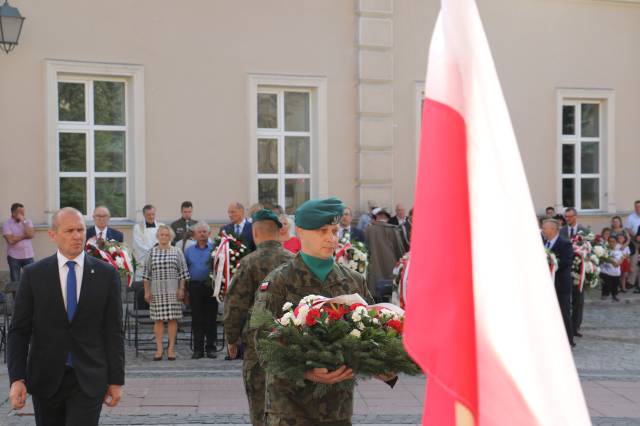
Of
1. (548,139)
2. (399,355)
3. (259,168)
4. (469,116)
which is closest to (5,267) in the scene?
(259,168)

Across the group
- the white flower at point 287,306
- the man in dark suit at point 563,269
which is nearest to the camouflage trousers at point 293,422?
the white flower at point 287,306

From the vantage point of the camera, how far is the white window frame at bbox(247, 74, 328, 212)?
17.5 m

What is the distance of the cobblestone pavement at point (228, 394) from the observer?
8.41 metres

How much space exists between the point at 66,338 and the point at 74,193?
37.5 feet

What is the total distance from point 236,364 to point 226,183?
19.3 feet

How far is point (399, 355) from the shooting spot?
4.25m

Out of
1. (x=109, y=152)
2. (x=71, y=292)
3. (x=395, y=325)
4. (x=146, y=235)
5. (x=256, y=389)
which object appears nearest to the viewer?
(x=395, y=325)

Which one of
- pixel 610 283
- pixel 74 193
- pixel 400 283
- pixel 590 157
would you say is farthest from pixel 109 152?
pixel 590 157

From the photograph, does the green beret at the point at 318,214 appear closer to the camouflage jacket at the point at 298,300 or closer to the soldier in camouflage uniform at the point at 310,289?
the soldier in camouflage uniform at the point at 310,289

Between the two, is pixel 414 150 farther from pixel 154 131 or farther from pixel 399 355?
pixel 399 355

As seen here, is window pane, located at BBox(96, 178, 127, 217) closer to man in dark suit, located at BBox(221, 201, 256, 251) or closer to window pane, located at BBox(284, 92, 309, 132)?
window pane, located at BBox(284, 92, 309, 132)

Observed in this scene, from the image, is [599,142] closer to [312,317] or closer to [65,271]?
[65,271]

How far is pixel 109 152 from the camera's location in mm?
16781

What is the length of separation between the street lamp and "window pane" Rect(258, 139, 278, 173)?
187 inches
